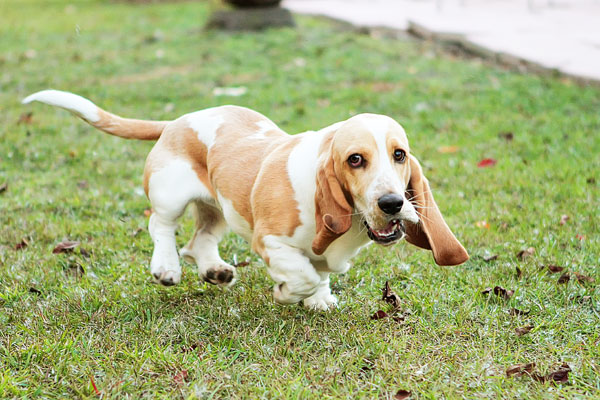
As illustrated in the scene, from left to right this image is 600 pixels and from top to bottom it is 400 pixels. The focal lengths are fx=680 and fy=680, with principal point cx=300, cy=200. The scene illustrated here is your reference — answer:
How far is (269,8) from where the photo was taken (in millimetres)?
13344

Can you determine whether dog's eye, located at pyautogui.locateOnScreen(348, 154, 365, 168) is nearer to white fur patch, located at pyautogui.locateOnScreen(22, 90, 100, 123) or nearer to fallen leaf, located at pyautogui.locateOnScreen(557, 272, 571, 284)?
fallen leaf, located at pyautogui.locateOnScreen(557, 272, 571, 284)

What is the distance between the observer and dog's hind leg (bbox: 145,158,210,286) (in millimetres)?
3748

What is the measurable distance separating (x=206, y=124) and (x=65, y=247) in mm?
1393

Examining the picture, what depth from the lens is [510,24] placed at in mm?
12336

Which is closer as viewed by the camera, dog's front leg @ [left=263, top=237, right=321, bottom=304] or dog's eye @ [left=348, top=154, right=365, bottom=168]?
dog's eye @ [left=348, top=154, right=365, bottom=168]

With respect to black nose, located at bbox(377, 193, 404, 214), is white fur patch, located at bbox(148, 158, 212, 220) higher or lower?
lower

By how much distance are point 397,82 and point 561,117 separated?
8.01 feet

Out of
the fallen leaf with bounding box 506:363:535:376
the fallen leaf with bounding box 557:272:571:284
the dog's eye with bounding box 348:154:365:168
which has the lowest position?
the fallen leaf with bounding box 557:272:571:284

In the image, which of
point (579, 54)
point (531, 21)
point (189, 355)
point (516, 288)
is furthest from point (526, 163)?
point (531, 21)

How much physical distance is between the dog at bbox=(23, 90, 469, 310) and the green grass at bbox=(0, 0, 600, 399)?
0.30 meters

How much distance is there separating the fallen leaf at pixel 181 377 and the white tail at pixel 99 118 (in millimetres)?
1616

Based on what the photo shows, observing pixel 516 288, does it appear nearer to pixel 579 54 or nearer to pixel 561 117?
pixel 561 117

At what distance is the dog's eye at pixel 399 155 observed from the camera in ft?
9.34

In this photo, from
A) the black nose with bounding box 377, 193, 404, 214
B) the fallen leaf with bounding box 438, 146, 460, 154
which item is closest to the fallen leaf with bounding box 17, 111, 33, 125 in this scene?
the fallen leaf with bounding box 438, 146, 460, 154
